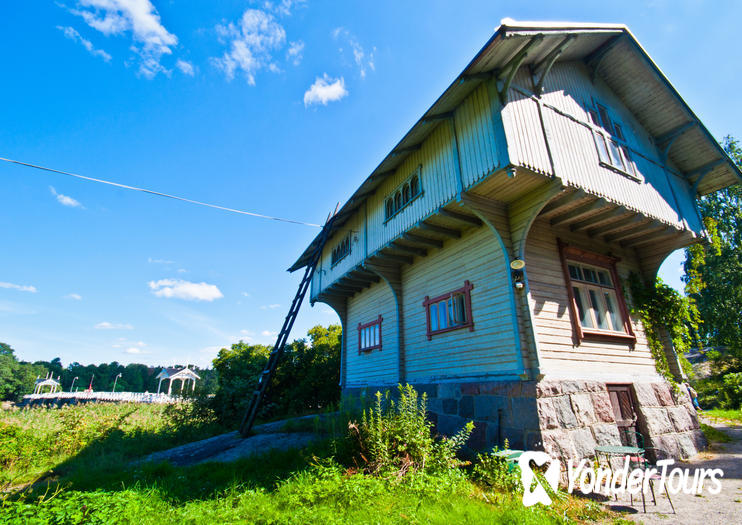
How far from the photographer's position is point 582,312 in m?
8.42

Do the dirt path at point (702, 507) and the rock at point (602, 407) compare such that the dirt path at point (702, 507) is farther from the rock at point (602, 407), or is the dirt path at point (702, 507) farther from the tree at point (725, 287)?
the tree at point (725, 287)

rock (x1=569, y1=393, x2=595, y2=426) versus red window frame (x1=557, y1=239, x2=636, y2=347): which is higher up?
red window frame (x1=557, y1=239, x2=636, y2=347)

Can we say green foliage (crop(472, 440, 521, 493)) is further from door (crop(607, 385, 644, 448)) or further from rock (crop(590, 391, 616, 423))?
door (crop(607, 385, 644, 448))

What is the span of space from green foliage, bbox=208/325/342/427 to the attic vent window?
10.5 meters

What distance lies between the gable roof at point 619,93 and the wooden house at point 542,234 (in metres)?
0.05

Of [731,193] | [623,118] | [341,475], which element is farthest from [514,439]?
[731,193]

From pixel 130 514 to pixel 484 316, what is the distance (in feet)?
23.9

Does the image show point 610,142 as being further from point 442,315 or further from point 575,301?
point 442,315

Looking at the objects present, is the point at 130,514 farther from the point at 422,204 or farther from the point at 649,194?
the point at 649,194

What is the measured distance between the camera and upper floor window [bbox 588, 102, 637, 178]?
8977 millimetres

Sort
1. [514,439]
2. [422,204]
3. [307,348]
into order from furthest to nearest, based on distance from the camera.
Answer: [307,348], [422,204], [514,439]

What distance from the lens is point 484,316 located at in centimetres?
809

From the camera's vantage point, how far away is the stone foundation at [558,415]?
663 cm

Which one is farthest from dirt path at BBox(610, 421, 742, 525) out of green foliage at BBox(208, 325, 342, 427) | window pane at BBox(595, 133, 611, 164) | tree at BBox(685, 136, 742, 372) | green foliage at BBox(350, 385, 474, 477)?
tree at BBox(685, 136, 742, 372)
